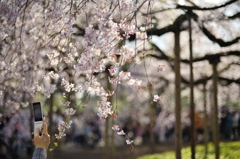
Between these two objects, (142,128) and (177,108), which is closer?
(177,108)

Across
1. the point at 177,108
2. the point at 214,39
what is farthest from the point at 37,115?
the point at 214,39

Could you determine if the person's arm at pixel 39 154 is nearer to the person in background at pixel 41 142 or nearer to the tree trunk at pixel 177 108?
the person in background at pixel 41 142

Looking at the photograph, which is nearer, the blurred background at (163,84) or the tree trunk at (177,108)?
the blurred background at (163,84)

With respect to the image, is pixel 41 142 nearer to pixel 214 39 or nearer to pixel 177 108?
pixel 177 108

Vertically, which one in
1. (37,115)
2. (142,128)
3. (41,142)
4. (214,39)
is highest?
(214,39)

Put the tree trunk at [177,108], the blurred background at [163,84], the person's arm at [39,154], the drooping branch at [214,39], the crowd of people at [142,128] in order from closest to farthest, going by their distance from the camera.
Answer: the person's arm at [39,154], the blurred background at [163,84], the tree trunk at [177,108], the drooping branch at [214,39], the crowd of people at [142,128]

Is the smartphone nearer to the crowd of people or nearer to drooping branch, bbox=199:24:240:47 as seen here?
drooping branch, bbox=199:24:240:47

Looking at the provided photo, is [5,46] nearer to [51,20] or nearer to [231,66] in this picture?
[51,20]

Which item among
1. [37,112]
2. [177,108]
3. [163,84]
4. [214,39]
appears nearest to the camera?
[37,112]

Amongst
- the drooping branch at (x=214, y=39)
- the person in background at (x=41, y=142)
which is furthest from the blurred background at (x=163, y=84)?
the person in background at (x=41, y=142)

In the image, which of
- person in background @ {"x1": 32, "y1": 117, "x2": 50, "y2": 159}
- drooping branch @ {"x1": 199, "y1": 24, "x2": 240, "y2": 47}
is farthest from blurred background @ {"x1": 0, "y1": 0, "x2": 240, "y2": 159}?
person in background @ {"x1": 32, "y1": 117, "x2": 50, "y2": 159}

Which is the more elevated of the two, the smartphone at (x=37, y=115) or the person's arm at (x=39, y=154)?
the smartphone at (x=37, y=115)

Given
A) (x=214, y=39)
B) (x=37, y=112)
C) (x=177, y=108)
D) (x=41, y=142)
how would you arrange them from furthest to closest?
(x=214, y=39) < (x=177, y=108) < (x=41, y=142) < (x=37, y=112)

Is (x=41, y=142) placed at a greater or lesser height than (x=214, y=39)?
lesser
